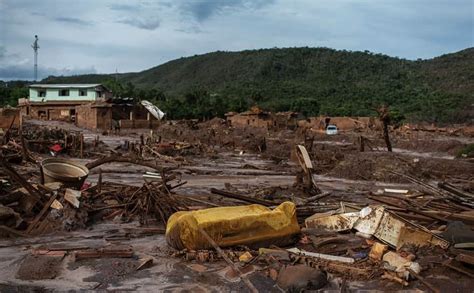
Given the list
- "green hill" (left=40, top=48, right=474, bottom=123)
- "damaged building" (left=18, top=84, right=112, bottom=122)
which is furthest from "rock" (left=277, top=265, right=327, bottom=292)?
"green hill" (left=40, top=48, right=474, bottom=123)

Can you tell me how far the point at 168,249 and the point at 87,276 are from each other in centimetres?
Answer: 156

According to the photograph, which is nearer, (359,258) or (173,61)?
(359,258)

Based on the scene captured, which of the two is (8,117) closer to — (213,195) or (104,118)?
(104,118)

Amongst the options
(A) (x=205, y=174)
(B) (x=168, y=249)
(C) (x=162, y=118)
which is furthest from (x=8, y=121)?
(B) (x=168, y=249)

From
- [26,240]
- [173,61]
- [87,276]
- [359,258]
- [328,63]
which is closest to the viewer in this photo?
[87,276]

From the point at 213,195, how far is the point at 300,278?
7142 millimetres

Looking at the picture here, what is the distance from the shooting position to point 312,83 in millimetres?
109375

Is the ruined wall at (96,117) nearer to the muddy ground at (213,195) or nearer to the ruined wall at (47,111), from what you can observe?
the ruined wall at (47,111)

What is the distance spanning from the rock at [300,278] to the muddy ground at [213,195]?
0.45ft

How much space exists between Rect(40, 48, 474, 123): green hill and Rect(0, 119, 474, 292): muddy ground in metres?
31.3

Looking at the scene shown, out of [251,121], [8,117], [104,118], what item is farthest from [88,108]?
[251,121]

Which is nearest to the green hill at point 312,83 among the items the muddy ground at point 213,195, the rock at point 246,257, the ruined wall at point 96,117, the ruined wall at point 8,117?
the ruined wall at point 96,117

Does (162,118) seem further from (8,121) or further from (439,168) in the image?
(439,168)

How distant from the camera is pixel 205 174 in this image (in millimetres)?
20844
